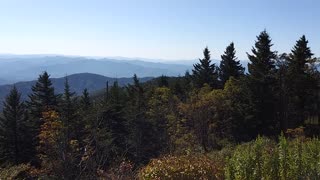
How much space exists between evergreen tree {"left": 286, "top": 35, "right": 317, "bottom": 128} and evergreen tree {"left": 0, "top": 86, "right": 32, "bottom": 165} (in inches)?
942

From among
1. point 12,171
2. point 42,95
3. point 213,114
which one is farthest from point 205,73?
point 12,171

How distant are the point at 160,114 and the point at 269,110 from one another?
42.5 ft

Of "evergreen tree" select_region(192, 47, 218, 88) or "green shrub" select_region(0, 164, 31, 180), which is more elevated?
"evergreen tree" select_region(192, 47, 218, 88)

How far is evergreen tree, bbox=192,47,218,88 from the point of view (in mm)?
46750

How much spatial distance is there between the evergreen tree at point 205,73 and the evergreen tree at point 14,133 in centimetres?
1973

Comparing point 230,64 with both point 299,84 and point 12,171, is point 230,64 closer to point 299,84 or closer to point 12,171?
point 299,84

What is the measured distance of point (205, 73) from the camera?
4788 centimetres

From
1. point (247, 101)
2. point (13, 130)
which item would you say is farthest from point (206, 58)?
point (13, 130)

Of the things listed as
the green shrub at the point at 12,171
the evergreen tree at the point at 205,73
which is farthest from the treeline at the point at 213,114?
the green shrub at the point at 12,171

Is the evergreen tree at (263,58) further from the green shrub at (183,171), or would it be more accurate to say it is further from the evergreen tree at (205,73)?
the green shrub at (183,171)

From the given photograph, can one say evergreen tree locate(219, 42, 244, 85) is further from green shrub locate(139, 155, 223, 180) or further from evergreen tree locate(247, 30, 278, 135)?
green shrub locate(139, 155, 223, 180)

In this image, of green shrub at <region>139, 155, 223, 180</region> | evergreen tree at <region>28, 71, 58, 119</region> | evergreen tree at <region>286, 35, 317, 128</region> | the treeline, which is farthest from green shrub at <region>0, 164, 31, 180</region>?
evergreen tree at <region>286, 35, 317, 128</region>

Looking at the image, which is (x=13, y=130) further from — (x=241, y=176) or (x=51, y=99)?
(x=241, y=176)

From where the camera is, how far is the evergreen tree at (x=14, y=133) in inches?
1443
